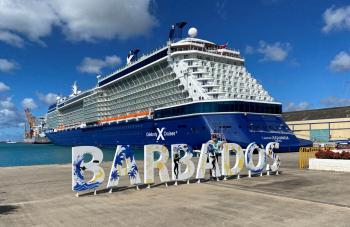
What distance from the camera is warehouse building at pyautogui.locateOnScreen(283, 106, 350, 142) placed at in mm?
72750

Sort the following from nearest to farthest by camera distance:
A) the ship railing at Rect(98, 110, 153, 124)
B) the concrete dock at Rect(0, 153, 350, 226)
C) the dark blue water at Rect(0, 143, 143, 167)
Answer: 1. the concrete dock at Rect(0, 153, 350, 226)
2. the dark blue water at Rect(0, 143, 143, 167)
3. the ship railing at Rect(98, 110, 153, 124)

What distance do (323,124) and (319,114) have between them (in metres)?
5.52

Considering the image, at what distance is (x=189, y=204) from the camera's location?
11.5 m

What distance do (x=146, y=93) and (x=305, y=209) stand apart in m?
54.2

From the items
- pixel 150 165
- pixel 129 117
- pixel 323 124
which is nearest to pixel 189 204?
pixel 150 165

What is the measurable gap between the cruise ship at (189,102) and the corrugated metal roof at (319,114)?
30.7 m

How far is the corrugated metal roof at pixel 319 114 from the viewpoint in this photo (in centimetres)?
7650

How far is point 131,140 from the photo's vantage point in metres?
63.5

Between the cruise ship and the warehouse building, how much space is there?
1109 inches

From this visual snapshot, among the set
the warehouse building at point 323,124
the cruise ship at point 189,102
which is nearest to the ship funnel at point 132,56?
the cruise ship at point 189,102

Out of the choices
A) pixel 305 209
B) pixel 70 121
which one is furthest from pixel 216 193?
pixel 70 121

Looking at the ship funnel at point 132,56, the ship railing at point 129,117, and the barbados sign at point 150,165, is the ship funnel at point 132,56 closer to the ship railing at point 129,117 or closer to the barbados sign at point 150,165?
the ship railing at point 129,117

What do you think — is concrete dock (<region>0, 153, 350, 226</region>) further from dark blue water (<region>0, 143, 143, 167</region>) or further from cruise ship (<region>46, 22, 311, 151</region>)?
dark blue water (<region>0, 143, 143, 167</region>)

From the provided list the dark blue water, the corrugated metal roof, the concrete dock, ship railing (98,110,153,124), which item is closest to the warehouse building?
the corrugated metal roof
